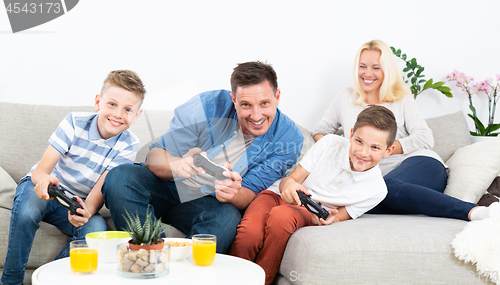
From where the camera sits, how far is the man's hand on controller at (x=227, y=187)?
1444mm

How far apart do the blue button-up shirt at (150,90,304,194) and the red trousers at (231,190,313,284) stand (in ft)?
0.79

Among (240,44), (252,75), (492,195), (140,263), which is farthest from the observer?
(240,44)

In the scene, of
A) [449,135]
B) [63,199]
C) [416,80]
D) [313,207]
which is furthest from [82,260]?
[416,80]

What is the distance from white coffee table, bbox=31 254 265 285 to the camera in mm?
914

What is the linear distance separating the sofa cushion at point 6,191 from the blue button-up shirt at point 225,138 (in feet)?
1.91

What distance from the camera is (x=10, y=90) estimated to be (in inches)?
87.7

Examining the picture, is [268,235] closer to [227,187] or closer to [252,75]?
[227,187]

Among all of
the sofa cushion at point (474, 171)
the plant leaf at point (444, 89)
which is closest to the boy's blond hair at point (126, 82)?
the sofa cushion at point (474, 171)

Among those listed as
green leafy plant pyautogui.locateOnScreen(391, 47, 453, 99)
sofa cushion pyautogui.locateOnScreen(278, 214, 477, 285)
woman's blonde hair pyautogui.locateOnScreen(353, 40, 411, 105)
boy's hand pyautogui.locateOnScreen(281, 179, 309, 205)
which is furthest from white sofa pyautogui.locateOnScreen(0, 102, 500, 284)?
green leafy plant pyautogui.locateOnScreen(391, 47, 453, 99)

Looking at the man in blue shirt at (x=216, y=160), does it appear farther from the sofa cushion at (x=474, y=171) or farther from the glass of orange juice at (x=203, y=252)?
the sofa cushion at (x=474, y=171)

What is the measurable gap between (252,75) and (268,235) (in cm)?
60

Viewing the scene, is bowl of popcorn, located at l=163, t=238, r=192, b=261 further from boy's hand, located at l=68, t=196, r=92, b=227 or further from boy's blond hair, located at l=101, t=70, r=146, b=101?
boy's blond hair, located at l=101, t=70, r=146, b=101

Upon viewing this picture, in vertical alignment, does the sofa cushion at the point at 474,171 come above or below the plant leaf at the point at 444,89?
below

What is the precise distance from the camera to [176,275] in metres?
0.97
